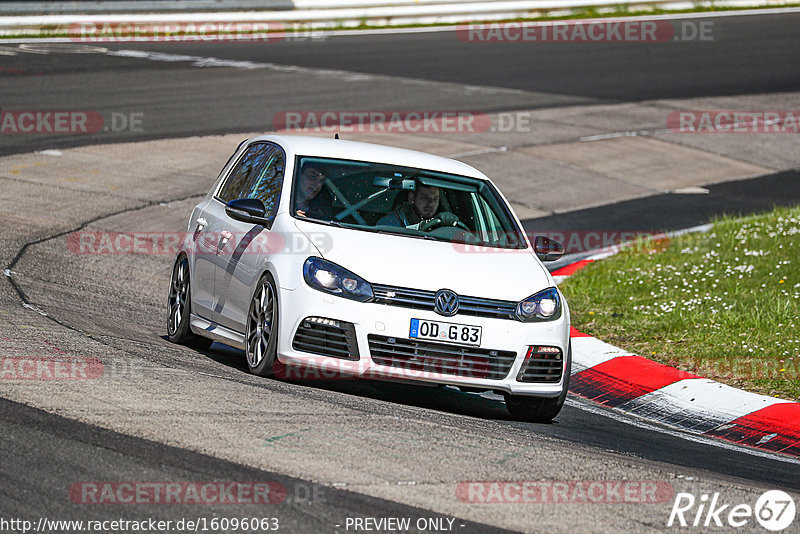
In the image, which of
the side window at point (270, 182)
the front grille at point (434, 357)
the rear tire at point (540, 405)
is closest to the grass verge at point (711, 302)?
the rear tire at point (540, 405)

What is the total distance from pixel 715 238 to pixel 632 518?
29.6ft

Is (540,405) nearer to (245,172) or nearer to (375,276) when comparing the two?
(375,276)

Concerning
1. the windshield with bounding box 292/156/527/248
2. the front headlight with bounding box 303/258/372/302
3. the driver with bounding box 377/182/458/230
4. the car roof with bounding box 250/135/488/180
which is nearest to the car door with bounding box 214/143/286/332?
the car roof with bounding box 250/135/488/180

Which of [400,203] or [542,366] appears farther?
[400,203]

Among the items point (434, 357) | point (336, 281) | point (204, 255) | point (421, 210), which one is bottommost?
point (434, 357)

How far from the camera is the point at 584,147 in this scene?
20.0 meters

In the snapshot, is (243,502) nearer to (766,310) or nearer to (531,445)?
(531,445)

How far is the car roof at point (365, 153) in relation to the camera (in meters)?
8.88

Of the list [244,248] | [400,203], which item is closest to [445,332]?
[400,203]

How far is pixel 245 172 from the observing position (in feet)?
30.8

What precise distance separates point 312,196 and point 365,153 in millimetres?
654

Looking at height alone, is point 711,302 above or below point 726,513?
below

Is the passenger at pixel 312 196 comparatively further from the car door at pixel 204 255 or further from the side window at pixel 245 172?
the car door at pixel 204 255

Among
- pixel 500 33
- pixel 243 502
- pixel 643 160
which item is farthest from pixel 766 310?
pixel 500 33
